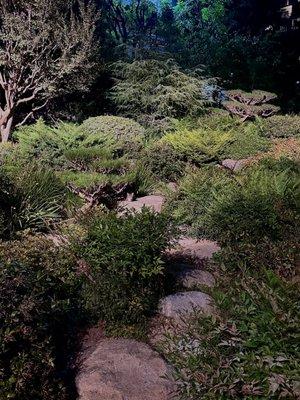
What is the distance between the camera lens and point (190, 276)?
493 centimetres

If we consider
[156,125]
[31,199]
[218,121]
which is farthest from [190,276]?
[218,121]

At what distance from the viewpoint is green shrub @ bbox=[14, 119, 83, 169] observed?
30.3 feet

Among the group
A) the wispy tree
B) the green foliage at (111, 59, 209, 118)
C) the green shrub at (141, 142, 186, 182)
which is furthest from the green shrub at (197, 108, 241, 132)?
the wispy tree

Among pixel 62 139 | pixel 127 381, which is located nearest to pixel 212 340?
pixel 127 381

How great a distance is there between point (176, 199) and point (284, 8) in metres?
19.0

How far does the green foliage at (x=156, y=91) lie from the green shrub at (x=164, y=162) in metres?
3.37

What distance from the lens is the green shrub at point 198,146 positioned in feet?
34.2

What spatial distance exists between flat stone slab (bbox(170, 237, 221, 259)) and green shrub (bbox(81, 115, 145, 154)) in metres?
4.48

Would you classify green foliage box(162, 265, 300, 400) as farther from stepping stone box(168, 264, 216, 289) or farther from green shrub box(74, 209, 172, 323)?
stepping stone box(168, 264, 216, 289)

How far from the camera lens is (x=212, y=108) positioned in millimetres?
14852

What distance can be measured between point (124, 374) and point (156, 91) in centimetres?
1156

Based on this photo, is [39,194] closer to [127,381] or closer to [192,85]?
[127,381]

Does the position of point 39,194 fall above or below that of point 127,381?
above

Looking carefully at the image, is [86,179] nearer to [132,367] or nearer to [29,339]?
[132,367]
